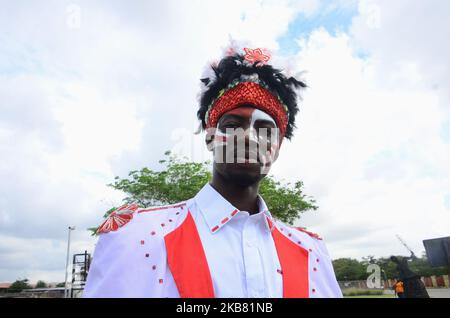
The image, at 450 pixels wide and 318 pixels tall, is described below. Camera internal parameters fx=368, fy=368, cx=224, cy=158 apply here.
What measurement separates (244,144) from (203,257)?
71 cm

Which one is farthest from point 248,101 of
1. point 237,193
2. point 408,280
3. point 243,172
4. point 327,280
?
point 408,280

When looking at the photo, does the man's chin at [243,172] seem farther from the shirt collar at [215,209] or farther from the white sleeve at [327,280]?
the white sleeve at [327,280]

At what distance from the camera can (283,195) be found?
17078mm

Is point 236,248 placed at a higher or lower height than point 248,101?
lower

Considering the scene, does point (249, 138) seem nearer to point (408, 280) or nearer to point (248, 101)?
point (248, 101)

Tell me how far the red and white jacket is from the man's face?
18 cm

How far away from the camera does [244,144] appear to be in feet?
7.19

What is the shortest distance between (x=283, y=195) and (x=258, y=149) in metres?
15.2

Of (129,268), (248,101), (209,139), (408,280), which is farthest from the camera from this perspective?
(408,280)

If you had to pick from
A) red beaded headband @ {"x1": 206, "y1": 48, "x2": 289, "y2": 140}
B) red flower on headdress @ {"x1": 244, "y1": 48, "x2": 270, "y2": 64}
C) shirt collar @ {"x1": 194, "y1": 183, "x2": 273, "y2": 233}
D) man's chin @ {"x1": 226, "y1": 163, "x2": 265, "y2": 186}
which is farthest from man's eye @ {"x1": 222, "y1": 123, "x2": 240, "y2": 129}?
red flower on headdress @ {"x1": 244, "y1": 48, "x2": 270, "y2": 64}

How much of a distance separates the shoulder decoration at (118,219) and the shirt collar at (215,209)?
1.29 feet

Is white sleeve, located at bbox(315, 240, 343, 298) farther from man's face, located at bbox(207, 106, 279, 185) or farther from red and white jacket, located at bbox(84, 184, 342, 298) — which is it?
man's face, located at bbox(207, 106, 279, 185)
